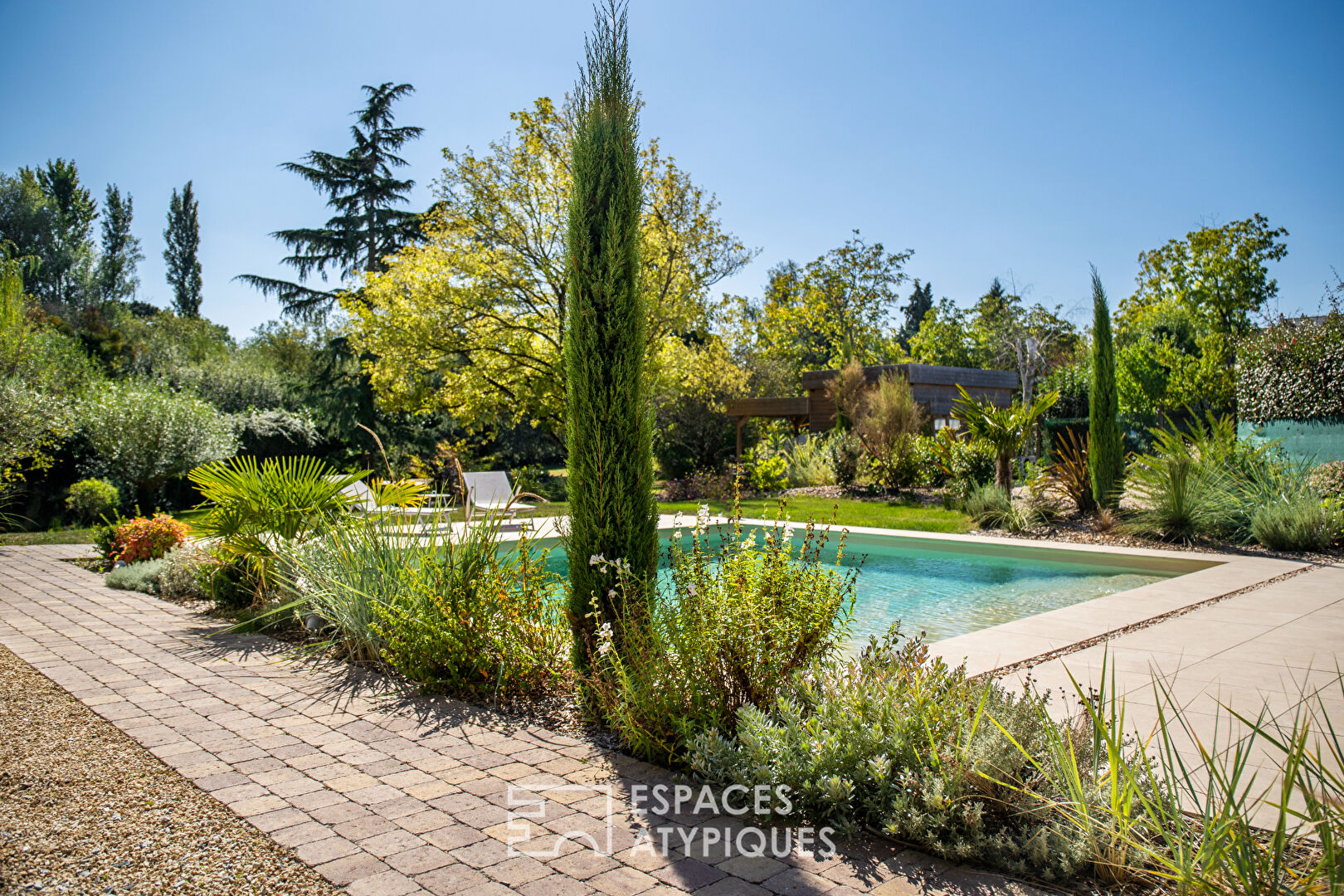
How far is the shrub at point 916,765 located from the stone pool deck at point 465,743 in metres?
0.12

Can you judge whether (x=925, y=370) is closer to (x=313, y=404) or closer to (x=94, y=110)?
(x=94, y=110)

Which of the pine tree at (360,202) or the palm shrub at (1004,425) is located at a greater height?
the pine tree at (360,202)

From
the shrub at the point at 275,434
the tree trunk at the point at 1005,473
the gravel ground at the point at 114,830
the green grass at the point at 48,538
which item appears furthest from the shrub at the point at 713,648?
the shrub at the point at 275,434

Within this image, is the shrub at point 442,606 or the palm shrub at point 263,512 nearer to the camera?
the shrub at point 442,606

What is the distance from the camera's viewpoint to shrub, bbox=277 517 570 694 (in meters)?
4.08

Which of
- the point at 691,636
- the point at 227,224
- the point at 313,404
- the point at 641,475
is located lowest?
the point at 691,636

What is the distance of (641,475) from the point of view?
13.6 feet

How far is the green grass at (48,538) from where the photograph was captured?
11328 millimetres

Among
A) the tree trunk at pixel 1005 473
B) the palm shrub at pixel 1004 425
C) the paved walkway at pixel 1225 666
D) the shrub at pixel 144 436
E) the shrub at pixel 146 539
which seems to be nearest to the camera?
the paved walkway at pixel 1225 666

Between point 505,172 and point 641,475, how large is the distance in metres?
10.6

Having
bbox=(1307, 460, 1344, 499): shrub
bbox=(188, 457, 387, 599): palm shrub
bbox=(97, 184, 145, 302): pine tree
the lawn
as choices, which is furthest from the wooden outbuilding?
bbox=(97, 184, 145, 302): pine tree

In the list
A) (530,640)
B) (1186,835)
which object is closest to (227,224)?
(530,640)

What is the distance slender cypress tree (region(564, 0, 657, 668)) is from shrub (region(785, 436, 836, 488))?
12243 mm

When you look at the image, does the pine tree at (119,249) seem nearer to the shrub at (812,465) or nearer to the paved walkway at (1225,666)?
the shrub at (812,465)
